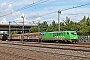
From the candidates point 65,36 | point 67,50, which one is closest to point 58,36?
point 65,36

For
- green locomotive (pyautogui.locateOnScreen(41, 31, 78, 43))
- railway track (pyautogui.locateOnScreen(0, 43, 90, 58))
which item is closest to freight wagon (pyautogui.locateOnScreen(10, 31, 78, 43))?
green locomotive (pyautogui.locateOnScreen(41, 31, 78, 43))

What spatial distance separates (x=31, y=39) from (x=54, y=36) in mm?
14681

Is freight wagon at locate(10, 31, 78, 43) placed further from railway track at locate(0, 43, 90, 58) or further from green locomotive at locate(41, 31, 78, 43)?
railway track at locate(0, 43, 90, 58)

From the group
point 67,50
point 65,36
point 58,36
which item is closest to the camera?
point 67,50

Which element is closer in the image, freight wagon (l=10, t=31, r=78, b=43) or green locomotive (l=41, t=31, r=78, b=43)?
green locomotive (l=41, t=31, r=78, b=43)

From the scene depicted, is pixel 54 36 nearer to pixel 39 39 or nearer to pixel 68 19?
pixel 39 39

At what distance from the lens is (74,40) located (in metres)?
41.8

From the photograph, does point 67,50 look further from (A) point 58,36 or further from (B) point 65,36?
(A) point 58,36

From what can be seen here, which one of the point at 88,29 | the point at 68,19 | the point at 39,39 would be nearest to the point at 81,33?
the point at 88,29

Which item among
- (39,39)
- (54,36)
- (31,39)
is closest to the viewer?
(54,36)

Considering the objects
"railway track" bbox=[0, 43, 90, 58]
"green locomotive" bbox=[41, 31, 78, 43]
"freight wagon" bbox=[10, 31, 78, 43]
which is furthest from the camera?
"freight wagon" bbox=[10, 31, 78, 43]

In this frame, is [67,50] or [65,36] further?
[65,36]

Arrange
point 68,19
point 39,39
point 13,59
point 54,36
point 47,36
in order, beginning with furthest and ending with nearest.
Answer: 1. point 68,19
2. point 39,39
3. point 47,36
4. point 54,36
5. point 13,59

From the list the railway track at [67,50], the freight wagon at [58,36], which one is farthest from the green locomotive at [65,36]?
the railway track at [67,50]
